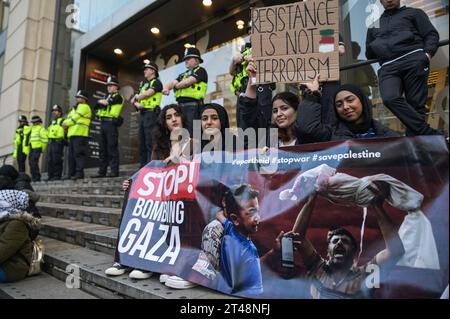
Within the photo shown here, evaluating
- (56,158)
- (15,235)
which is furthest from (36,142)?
(15,235)

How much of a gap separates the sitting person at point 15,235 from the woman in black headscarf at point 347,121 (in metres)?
2.84

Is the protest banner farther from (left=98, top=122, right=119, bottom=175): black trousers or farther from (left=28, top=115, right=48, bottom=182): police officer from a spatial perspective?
(left=28, top=115, right=48, bottom=182): police officer

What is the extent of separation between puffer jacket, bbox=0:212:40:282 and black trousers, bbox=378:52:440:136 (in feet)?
12.3

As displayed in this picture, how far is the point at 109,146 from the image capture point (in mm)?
7406

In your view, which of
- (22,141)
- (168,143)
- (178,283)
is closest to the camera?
(178,283)

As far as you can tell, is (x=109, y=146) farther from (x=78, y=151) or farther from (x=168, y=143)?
(x=168, y=143)

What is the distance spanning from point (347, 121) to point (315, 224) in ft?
3.09

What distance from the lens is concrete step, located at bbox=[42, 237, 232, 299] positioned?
2.63 m

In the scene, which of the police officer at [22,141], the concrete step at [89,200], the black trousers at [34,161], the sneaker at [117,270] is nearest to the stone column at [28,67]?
the police officer at [22,141]

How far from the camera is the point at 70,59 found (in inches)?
573
